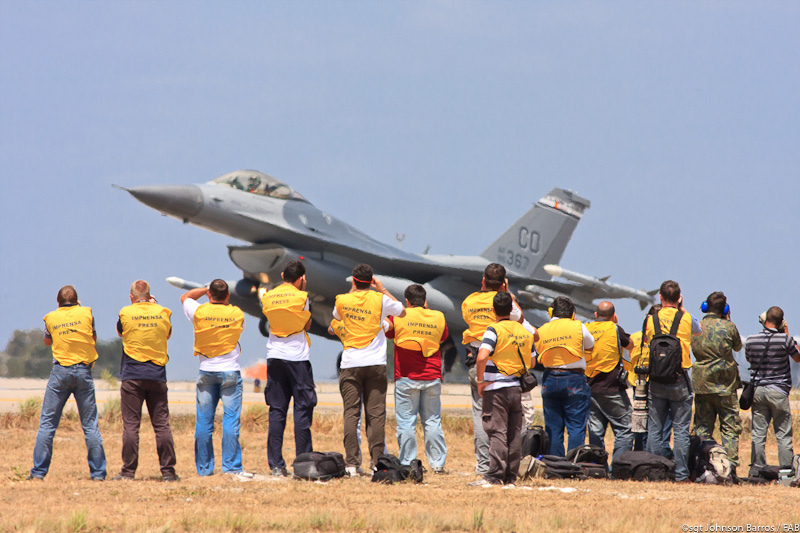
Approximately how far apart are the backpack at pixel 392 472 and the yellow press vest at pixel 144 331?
230 centimetres

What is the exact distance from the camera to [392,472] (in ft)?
26.3

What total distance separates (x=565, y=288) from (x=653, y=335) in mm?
17263

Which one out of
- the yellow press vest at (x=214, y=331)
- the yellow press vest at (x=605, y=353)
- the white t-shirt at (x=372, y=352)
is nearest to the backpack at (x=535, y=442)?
the yellow press vest at (x=605, y=353)

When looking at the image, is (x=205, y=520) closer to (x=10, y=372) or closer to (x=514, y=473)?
(x=514, y=473)

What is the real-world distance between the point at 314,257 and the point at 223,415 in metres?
15.1

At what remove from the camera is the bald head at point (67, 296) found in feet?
27.6

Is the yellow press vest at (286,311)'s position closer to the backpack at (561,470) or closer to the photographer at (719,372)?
the backpack at (561,470)

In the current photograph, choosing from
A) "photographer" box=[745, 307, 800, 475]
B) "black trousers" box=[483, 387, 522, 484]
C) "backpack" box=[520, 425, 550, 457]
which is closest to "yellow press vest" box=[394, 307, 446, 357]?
"black trousers" box=[483, 387, 522, 484]

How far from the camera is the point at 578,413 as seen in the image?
8.92 m

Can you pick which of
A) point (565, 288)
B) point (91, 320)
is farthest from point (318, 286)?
point (91, 320)

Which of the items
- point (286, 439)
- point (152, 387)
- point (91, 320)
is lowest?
point (286, 439)

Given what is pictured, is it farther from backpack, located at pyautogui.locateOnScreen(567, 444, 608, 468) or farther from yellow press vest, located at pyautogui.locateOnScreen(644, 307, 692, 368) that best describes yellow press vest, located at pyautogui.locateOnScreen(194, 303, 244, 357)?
yellow press vest, located at pyautogui.locateOnScreen(644, 307, 692, 368)

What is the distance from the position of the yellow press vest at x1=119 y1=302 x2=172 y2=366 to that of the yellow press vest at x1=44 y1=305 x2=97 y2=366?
0.33 meters

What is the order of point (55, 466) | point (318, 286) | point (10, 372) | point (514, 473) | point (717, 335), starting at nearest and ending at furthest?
point (514, 473), point (717, 335), point (55, 466), point (318, 286), point (10, 372)
